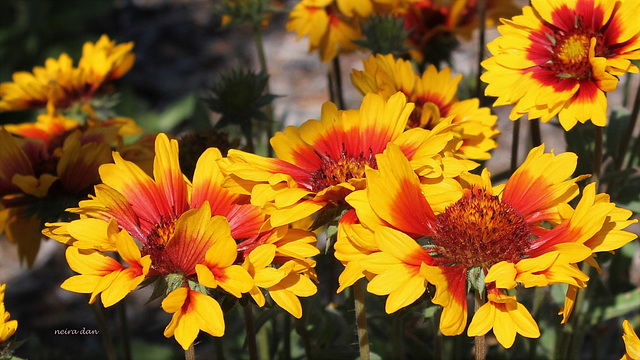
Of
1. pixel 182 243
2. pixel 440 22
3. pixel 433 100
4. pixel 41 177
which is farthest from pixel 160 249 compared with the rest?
pixel 440 22

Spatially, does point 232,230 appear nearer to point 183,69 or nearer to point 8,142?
point 8,142

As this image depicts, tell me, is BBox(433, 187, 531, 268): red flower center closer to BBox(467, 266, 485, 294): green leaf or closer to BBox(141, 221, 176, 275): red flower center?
BBox(467, 266, 485, 294): green leaf

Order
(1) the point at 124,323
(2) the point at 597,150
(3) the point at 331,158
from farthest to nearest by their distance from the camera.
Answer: (1) the point at 124,323, (2) the point at 597,150, (3) the point at 331,158

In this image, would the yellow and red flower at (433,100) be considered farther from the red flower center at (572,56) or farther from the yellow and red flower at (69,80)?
the yellow and red flower at (69,80)

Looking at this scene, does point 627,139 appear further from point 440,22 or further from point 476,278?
point 440,22

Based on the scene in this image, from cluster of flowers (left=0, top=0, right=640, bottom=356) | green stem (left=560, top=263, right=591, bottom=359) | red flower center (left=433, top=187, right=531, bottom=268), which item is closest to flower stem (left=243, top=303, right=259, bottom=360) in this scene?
cluster of flowers (left=0, top=0, right=640, bottom=356)

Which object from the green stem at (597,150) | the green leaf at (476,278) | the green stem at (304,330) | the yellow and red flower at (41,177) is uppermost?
the yellow and red flower at (41,177)

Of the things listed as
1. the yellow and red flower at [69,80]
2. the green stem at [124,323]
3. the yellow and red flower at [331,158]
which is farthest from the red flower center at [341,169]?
the yellow and red flower at [69,80]
